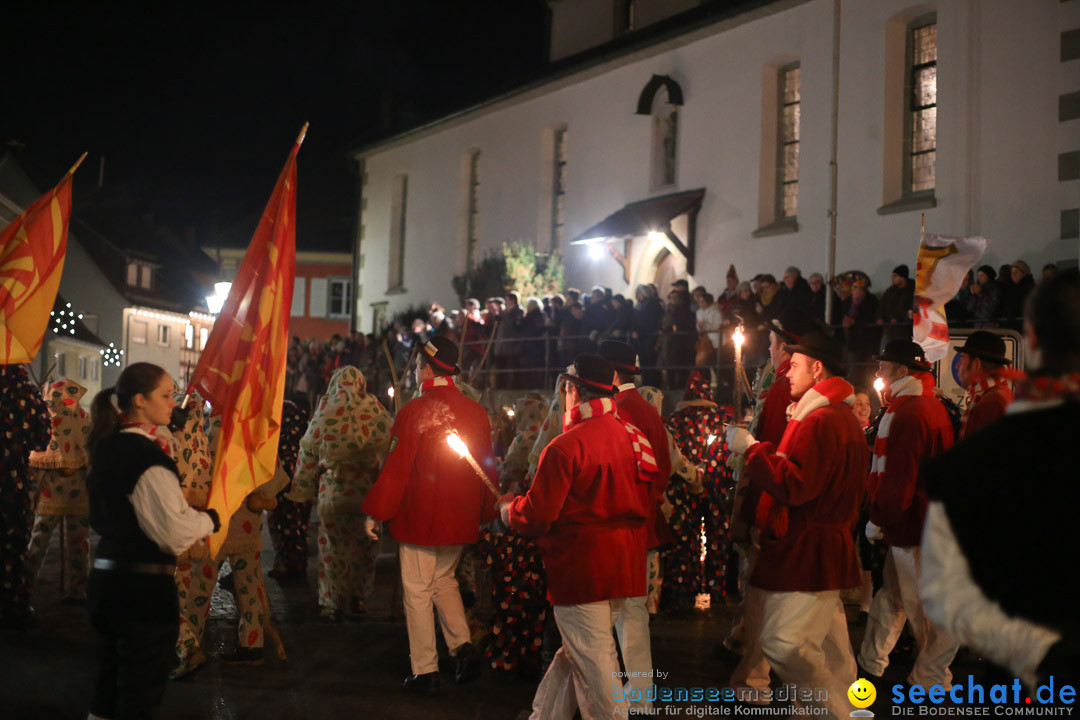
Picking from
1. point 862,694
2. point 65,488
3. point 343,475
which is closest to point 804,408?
point 862,694

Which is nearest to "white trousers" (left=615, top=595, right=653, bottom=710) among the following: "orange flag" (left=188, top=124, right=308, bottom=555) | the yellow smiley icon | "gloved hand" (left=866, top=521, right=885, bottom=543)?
the yellow smiley icon

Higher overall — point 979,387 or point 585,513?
point 979,387

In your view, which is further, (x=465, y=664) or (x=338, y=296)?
(x=338, y=296)

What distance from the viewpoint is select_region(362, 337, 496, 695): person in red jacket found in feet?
20.8

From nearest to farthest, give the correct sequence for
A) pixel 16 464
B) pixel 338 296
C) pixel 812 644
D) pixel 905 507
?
pixel 812 644
pixel 905 507
pixel 16 464
pixel 338 296

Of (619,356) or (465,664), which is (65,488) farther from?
(619,356)

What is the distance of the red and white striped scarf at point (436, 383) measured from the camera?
265 inches

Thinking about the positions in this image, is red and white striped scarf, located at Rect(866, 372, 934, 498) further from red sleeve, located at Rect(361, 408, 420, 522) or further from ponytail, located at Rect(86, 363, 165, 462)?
ponytail, located at Rect(86, 363, 165, 462)

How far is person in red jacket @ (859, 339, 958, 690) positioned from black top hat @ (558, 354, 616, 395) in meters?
2.16

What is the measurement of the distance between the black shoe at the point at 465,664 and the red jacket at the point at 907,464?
2.73 meters

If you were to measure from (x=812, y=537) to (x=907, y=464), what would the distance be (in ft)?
4.94

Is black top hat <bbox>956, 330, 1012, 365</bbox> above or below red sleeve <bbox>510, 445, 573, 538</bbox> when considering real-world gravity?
above

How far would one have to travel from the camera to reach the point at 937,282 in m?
8.47

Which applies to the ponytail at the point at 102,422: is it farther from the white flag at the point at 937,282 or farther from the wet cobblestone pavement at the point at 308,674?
the white flag at the point at 937,282
